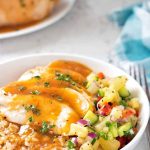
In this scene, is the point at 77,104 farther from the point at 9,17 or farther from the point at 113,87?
the point at 9,17

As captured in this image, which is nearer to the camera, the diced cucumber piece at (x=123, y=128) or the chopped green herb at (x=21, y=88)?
the diced cucumber piece at (x=123, y=128)

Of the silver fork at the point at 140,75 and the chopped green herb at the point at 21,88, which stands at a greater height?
the chopped green herb at the point at 21,88

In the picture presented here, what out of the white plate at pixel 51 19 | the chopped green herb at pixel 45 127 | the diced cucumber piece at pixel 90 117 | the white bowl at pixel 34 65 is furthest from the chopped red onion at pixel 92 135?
the white plate at pixel 51 19

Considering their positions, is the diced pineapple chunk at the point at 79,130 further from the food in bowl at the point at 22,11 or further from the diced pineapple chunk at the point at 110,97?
Result: the food in bowl at the point at 22,11

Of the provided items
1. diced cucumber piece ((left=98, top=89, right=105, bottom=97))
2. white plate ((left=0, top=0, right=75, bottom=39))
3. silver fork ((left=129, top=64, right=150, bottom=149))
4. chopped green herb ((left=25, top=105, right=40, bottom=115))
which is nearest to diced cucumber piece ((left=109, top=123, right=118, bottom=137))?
diced cucumber piece ((left=98, top=89, right=105, bottom=97))

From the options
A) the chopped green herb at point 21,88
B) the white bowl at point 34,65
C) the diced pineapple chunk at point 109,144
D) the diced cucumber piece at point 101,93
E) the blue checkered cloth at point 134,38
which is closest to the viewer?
the diced pineapple chunk at point 109,144

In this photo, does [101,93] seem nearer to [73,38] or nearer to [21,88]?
[21,88]

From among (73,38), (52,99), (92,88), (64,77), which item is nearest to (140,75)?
(92,88)
